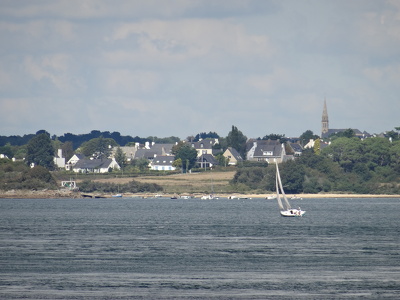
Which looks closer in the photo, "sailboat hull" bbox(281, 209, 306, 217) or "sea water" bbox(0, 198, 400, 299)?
"sea water" bbox(0, 198, 400, 299)

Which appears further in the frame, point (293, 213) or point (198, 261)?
point (293, 213)

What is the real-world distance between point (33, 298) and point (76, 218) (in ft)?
254

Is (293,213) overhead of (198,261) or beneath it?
overhead

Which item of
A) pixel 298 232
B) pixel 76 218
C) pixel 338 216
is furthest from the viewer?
pixel 338 216

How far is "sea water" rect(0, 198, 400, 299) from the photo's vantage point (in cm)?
4816

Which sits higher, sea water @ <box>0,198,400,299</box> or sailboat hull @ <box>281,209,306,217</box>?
sailboat hull @ <box>281,209,306,217</box>

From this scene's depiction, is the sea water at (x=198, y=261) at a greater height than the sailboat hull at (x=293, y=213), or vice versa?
the sailboat hull at (x=293, y=213)

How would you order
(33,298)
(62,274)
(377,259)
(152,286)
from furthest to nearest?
1. (377,259)
2. (62,274)
3. (152,286)
4. (33,298)

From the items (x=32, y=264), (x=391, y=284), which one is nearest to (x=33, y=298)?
(x=32, y=264)

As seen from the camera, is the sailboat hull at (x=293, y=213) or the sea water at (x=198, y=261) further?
the sailboat hull at (x=293, y=213)

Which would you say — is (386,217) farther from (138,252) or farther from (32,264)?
(32,264)

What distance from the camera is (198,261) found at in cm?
6244

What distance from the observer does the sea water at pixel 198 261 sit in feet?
158

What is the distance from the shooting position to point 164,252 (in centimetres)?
6900
